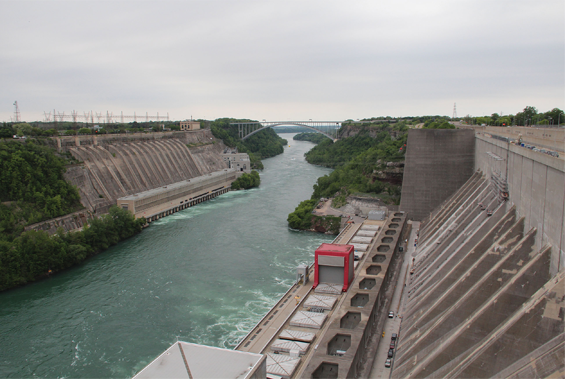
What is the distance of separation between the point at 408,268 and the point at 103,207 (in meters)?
28.5

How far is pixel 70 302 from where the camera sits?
25109mm

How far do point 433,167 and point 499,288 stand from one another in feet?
75.4

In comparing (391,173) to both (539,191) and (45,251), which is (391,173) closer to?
(539,191)

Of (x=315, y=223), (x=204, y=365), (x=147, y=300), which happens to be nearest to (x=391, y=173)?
(x=315, y=223)

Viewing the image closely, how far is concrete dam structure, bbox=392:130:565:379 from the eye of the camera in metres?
11.8

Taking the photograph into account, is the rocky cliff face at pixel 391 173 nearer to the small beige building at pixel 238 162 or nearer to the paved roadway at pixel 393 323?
the paved roadway at pixel 393 323

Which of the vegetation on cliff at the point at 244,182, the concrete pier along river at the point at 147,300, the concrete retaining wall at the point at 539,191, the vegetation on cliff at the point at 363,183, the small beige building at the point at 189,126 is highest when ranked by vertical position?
the small beige building at the point at 189,126

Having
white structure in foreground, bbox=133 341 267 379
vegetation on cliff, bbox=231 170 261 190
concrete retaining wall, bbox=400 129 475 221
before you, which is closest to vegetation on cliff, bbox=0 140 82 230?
white structure in foreground, bbox=133 341 267 379

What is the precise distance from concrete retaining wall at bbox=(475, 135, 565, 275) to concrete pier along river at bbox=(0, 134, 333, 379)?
43.5ft

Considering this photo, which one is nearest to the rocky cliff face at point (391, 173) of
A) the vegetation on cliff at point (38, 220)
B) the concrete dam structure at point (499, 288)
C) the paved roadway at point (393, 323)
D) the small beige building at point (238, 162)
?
the paved roadway at point (393, 323)

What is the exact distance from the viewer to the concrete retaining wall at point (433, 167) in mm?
36281

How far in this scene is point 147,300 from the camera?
82.5 ft

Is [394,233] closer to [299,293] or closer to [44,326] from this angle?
[299,293]

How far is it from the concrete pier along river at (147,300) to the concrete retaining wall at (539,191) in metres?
13.2
